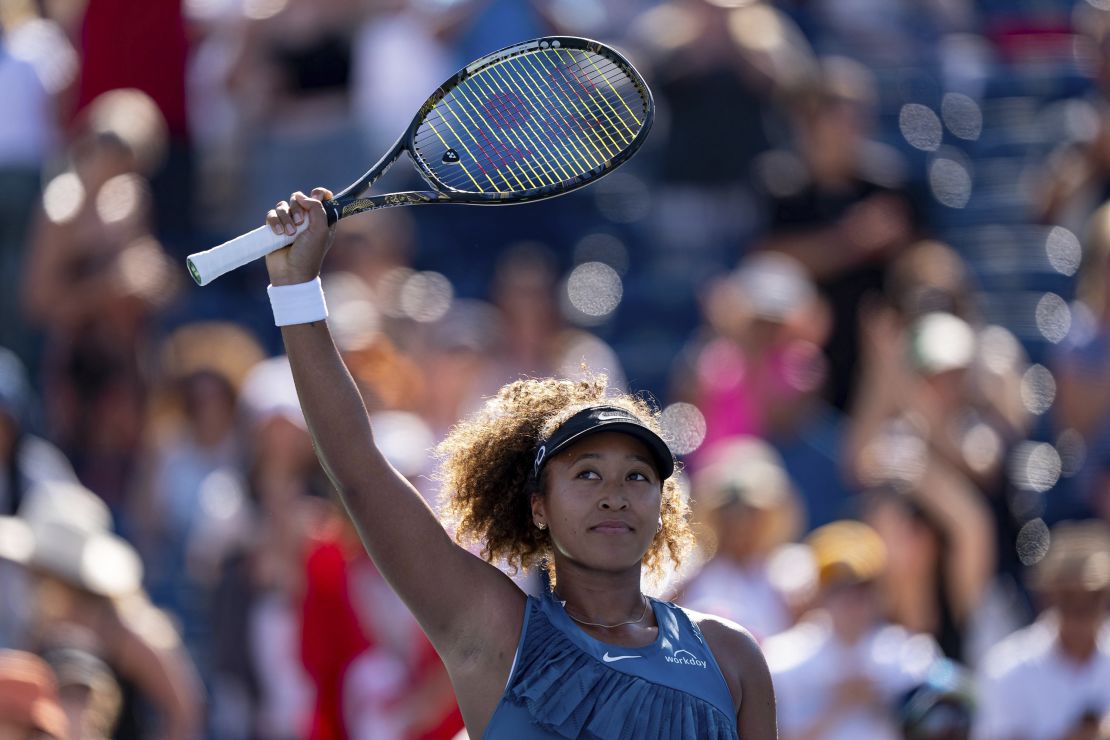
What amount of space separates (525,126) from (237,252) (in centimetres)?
81

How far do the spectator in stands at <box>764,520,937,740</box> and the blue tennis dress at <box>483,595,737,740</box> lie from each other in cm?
292

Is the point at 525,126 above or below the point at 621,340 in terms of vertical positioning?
above

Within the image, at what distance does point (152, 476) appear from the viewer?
7.55 metres

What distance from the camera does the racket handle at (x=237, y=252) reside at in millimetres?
3082

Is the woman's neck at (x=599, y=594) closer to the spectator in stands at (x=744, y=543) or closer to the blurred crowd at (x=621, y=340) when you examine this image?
the blurred crowd at (x=621, y=340)

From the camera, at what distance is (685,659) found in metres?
3.20

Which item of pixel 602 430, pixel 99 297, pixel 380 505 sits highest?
pixel 99 297

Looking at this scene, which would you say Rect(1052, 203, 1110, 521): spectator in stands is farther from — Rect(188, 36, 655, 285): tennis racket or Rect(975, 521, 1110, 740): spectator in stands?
Rect(188, 36, 655, 285): tennis racket

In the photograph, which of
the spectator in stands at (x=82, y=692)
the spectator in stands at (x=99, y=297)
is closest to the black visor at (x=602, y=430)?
the spectator in stands at (x=82, y=692)

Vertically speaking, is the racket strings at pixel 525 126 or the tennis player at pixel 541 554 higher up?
the racket strings at pixel 525 126

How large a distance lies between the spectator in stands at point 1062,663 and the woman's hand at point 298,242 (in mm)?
3749

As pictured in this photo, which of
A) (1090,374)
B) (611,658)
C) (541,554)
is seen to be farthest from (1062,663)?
(611,658)

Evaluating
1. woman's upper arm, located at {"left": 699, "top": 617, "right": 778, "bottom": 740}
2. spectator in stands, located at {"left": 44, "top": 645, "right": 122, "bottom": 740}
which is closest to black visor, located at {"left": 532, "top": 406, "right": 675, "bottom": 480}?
woman's upper arm, located at {"left": 699, "top": 617, "right": 778, "bottom": 740}

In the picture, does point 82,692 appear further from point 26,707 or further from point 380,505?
point 380,505
